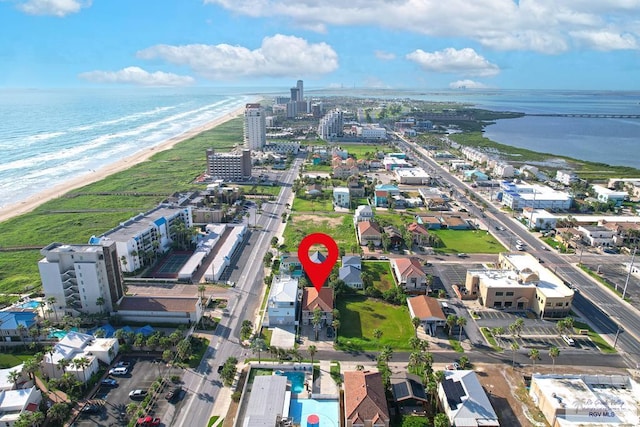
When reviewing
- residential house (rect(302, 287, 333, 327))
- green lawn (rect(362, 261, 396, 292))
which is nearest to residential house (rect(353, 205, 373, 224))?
green lawn (rect(362, 261, 396, 292))

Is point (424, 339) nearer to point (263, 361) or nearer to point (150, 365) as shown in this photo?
point (263, 361)

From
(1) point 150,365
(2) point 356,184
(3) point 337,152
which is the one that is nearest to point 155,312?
(1) point 150,365

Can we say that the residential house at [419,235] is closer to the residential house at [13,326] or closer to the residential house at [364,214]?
the residential house at [364,214]

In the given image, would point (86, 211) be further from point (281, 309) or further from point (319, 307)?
point (319, 307)

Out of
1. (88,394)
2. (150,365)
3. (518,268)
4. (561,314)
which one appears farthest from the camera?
(518,268)

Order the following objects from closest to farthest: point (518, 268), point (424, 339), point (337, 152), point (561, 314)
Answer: point (424, 339) → point (561, 314) → point (518, 268) → point (337, 152)
